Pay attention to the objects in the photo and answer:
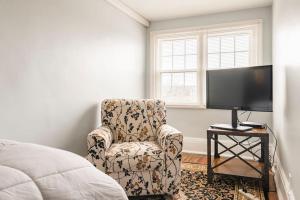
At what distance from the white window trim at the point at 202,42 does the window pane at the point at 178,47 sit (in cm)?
12

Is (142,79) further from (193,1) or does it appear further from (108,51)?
(193,1)

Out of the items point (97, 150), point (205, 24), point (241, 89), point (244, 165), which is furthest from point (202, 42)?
point (97, 150)

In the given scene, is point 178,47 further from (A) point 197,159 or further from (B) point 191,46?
(A) point 197,159

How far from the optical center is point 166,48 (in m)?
4.10

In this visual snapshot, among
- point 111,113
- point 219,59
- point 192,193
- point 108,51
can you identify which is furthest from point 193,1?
point 192,193

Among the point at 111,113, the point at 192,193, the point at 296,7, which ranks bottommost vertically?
the point at 192,193

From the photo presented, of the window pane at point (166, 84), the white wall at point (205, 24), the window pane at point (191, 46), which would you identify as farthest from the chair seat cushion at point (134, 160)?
Result: the window pane at point (191, 46)

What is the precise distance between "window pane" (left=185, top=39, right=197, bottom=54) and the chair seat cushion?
2.24 m

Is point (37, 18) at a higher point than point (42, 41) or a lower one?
higher

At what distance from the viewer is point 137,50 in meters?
3.87

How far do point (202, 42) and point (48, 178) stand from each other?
3559 mm

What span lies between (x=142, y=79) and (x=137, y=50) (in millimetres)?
514

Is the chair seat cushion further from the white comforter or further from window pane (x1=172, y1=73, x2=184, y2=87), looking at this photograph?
window pane (x1=172, y1=73, x2=184, y2=87)

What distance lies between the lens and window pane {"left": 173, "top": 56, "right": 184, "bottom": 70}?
399 centimetres
